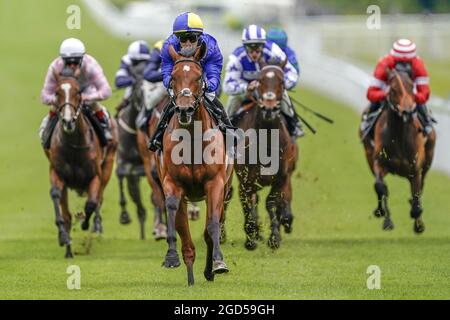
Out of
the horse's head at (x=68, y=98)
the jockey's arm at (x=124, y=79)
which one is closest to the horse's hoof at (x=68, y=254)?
the horse's head at (x=68, y=98)

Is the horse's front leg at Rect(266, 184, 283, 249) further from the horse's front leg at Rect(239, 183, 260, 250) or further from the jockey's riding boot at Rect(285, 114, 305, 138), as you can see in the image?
the jockey's riding boot at Rect(285, 114, 305, 138)

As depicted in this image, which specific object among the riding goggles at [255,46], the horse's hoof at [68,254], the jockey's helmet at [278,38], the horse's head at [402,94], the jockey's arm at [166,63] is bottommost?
the horse's hoof at [68,254]

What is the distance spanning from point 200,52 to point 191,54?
89 mm

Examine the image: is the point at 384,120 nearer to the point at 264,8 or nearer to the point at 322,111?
the point at 322,111

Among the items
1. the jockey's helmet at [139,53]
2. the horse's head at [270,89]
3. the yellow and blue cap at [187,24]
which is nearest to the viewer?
the yellow and blue cap at [187,24]

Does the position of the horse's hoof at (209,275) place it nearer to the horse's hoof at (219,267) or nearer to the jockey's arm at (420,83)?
the horse's hoof at (219,267)

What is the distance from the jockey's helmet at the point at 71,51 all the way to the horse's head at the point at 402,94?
370 cm

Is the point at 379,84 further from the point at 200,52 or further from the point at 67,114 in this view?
the point at 200,52

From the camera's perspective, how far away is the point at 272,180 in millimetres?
15742

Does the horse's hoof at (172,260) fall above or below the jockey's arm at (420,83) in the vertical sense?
below

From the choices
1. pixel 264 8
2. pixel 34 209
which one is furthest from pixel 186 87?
pixel 264 8

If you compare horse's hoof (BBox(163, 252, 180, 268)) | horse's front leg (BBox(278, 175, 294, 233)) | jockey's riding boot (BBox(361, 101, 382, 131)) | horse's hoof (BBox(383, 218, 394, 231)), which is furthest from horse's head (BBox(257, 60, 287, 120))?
horse's hoof (BBox(163, 252, 180, 268))

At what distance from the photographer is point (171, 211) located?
12.0 m

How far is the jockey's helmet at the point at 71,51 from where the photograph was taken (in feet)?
51.8
